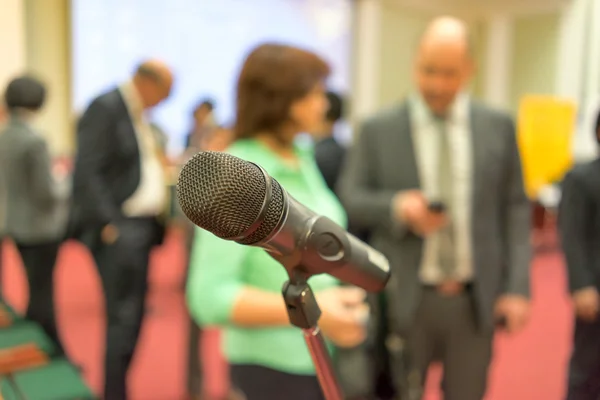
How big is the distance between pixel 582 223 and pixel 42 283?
2.31 meters

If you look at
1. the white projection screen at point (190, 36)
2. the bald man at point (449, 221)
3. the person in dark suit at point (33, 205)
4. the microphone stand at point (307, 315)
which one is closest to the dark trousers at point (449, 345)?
the bald man at point (449, 221)

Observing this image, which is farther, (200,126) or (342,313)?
(200,126)

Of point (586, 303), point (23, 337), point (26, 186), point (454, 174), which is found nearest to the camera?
point (586, 303)

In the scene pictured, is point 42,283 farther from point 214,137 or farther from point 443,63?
point 443,63

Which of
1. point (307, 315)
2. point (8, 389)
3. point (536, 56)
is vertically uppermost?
point (536, 56)

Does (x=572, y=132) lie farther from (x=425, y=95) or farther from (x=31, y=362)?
(x=31, y=362)

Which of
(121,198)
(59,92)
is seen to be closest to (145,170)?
(121,198)

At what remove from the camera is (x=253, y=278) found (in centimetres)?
115

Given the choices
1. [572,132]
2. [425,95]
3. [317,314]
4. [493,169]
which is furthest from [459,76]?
[317,314]

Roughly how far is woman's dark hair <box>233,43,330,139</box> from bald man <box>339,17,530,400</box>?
34cm

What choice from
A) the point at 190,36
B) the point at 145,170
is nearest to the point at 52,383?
the point at 145,170

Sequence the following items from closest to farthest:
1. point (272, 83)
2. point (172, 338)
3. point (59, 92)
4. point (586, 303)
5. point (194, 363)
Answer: point (586, 303)
point (272, 83)
point (194, 363)
point (172, 338)
point (59, 92)

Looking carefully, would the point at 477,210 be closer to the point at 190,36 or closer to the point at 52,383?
the point at 52,383

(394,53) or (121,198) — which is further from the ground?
(394,53)
